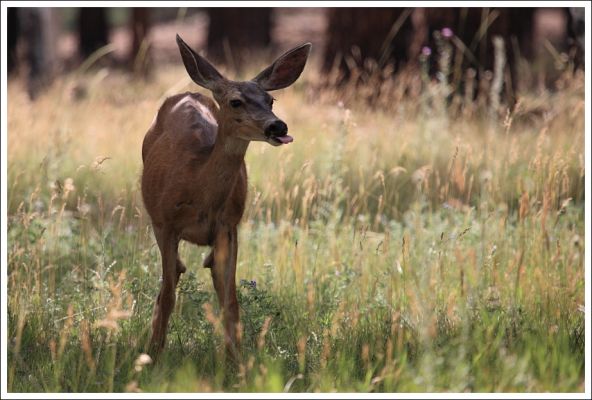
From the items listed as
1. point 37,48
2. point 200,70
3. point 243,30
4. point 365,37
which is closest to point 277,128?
point 200,70

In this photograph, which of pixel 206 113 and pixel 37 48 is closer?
pixel 206 113

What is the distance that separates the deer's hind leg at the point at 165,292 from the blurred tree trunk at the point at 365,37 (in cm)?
744

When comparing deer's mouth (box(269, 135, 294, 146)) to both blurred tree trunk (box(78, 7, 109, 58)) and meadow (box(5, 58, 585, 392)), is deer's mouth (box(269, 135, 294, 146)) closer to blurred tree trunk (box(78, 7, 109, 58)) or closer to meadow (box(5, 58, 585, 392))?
meadow (box(5, 58, 585, 392))

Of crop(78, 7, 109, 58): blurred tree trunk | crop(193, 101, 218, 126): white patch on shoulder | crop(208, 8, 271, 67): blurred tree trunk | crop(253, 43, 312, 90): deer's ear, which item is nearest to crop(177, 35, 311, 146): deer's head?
crop(253, 43, 312, 90): deer's ear

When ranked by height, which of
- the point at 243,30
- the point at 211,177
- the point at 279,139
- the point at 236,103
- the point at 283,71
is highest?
the point at 243,30

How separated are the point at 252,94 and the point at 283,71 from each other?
424 millimetres

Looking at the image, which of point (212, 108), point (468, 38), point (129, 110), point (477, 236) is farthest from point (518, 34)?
A: point (212, 108)

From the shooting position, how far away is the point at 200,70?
5.34 m

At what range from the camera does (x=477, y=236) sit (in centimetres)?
684

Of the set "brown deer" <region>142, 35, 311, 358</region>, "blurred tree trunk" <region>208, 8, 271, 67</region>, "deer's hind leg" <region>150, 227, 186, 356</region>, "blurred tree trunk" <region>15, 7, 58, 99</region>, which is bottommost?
"deer's hind leg" <region>150, 227, 186, 356</region>

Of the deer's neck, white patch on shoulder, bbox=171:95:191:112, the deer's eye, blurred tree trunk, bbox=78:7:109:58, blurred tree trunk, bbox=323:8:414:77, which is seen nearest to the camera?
the deer's eye

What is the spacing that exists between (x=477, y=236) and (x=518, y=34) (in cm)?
709

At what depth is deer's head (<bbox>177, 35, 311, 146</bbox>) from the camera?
194 inches

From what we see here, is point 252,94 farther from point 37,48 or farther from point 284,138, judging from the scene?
point 37,48
